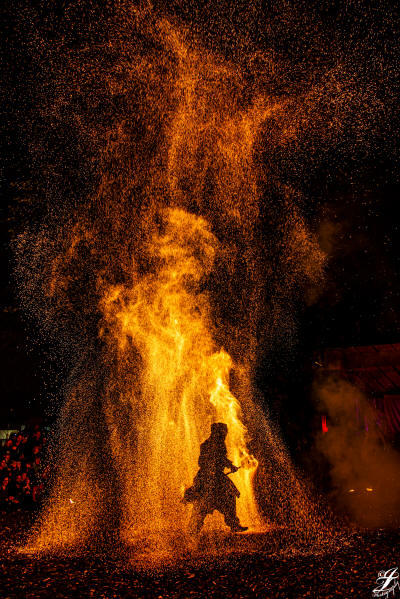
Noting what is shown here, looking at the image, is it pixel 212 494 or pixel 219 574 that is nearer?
pixel 219 574

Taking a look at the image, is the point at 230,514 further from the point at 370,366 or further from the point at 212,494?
the point at 370,366

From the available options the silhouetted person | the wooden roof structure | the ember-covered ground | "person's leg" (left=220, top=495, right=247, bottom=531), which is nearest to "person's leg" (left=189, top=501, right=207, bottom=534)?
the silhouetted person

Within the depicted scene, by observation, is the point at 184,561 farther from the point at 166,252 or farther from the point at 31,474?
the point at 166,252

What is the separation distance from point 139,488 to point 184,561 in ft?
14.3

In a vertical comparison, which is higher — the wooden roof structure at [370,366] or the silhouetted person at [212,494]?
the wooden roof structure at [370,366]

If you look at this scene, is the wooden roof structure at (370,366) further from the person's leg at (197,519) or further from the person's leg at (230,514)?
the person's leg at (197,519)
